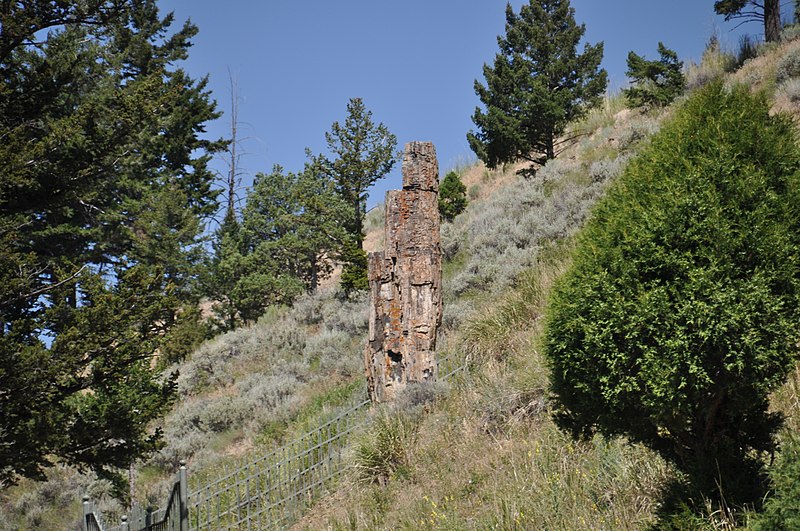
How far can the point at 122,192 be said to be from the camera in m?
28.8

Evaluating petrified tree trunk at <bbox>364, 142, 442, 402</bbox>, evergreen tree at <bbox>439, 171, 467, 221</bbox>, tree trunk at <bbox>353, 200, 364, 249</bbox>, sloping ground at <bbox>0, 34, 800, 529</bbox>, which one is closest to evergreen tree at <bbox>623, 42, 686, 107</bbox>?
sloping ground at <bbox>0, 34, 800, 529</bbox>

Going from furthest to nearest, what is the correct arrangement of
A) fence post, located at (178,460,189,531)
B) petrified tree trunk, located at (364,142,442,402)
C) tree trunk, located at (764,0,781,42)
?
tree trunk, located at (764,0,781,42) → petrified tree trunk, located at (364,142,442,402) → fence post, located at (178,460,189,531)

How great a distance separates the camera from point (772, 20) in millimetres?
21797

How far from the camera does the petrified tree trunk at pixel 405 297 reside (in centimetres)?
977

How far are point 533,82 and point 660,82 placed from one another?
4506mm

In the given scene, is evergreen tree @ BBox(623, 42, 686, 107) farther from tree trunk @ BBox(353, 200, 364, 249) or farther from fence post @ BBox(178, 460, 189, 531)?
fence post @ BBox(178, 460, 189, 531)

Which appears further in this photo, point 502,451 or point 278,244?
point 278,244

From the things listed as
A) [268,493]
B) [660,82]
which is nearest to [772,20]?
[660,82]

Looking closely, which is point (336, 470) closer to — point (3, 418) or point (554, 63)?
point (3, 418)

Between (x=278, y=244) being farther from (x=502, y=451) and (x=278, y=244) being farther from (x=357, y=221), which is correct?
(x=502, y=451)

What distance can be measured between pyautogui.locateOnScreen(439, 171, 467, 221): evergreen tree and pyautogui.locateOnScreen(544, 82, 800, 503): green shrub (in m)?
23.2

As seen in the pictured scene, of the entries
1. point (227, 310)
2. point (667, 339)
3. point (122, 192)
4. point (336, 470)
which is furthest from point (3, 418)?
point (122, 192)

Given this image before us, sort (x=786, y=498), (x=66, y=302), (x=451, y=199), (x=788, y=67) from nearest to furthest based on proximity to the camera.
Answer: (x=786, y=498), (x=66, y=302), (x=788, y=67), (x=451, y=199)

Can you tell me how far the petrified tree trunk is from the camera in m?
9.77
